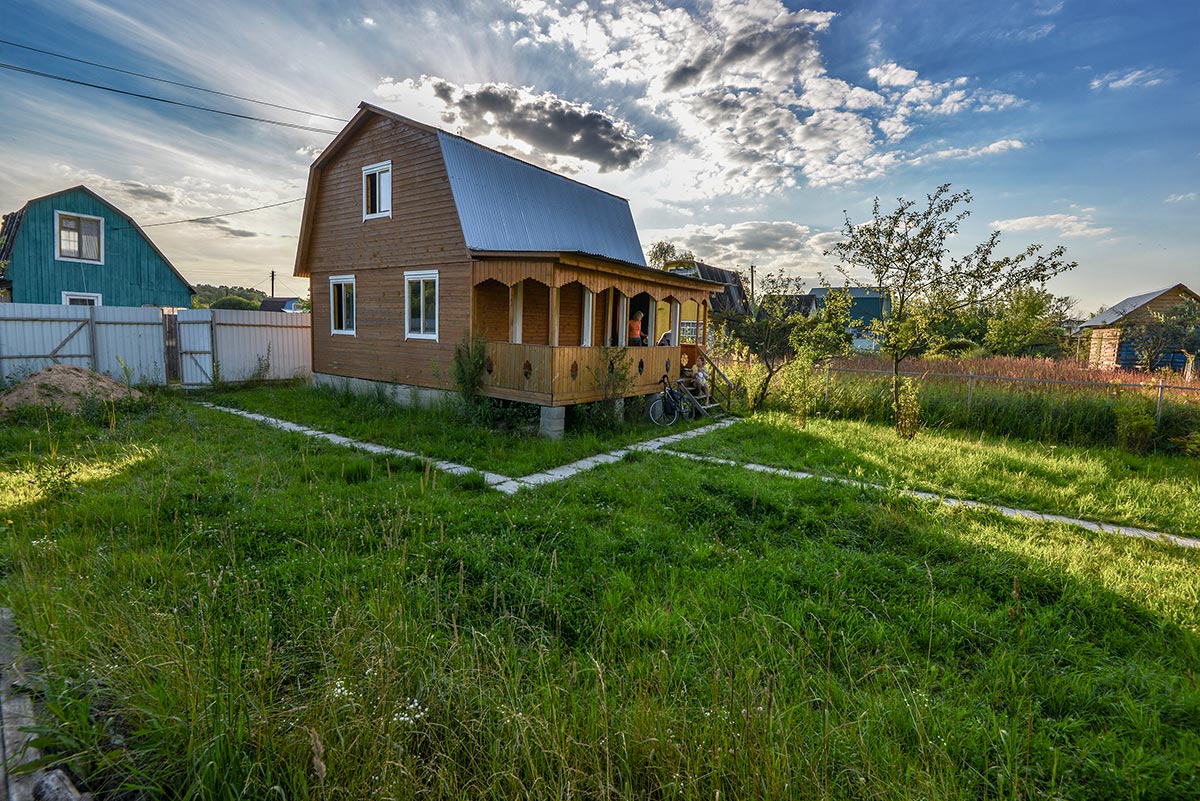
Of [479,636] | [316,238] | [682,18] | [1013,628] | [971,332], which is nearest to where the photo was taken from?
[479,636]

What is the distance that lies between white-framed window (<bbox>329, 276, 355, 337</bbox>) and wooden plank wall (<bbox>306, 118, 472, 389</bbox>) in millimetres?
193

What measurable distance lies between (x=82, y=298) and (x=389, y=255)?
1673 cm

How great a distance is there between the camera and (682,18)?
31.7 feet

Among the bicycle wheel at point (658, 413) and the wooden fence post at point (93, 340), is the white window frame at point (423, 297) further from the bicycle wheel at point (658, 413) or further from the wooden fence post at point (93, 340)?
the wooden fence post at point (93, 340)

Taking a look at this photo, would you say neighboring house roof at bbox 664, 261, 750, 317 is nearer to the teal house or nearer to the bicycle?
the bicycle

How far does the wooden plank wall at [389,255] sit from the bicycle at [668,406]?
4574mm

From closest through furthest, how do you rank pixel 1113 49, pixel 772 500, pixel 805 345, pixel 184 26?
pixel 772 500
pixel 1113 49
pixel 184 26
pixel 805 345

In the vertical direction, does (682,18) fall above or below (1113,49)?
above

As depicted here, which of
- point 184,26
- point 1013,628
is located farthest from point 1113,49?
point 184,26

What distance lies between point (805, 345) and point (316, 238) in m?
13.8

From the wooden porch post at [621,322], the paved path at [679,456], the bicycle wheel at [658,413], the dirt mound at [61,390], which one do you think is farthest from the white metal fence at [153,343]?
the bicycle wheel at [658,413]

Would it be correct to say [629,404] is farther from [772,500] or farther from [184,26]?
[184,26]

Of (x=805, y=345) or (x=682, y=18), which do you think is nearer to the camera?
(x=682, y=18)

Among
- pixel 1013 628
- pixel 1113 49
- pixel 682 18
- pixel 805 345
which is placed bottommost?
pixel 1013 628
